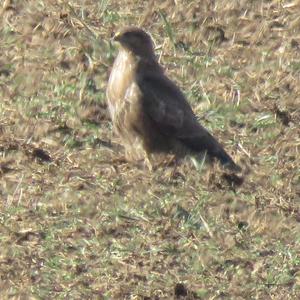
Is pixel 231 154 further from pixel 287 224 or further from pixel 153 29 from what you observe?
pixel 153 29

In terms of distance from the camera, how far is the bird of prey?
1035 cm

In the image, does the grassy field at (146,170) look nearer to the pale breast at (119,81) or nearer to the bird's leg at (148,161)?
the bird's leg at (148,161)

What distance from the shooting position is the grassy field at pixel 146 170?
8.88 m

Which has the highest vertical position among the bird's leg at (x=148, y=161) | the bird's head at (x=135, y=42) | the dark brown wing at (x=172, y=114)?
the bird's head at (x=135, y=42)

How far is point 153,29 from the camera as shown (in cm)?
1212

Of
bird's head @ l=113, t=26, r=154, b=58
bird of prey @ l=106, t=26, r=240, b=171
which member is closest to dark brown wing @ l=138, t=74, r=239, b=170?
bird of prey @ l=106, t=26, r=240, b=171

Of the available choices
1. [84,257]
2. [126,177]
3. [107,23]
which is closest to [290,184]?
[126,177]

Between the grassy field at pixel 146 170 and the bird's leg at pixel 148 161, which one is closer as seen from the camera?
the grassy field at pixel 146 170

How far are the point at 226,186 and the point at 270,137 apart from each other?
0.86 m

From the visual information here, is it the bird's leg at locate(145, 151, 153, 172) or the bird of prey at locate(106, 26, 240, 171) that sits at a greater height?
the bird of prey at locate(106, 26, 240, 171)

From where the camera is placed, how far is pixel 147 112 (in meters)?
10.4

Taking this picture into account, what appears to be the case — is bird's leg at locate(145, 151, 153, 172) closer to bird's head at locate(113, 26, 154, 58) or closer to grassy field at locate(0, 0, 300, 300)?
grassy field at locate(0, 0, 300, 300)

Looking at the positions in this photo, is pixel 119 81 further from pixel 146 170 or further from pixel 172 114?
pixel 146 170

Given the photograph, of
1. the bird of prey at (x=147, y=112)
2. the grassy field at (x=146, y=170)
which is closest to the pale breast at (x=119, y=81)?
the bird of prey at (x=147, y=112)
